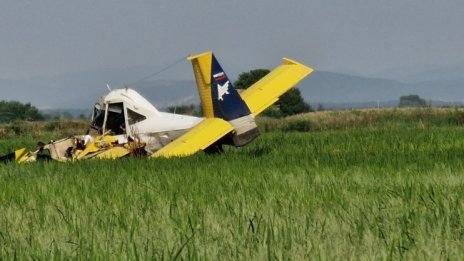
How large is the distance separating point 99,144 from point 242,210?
964cm

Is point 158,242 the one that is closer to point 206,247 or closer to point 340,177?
point 206,247

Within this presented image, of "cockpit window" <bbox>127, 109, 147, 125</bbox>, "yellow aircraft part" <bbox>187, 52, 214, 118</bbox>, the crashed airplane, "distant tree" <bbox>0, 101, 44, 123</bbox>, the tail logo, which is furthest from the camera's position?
"distant tree" <bbox>0, 101, 44, 123</bbox>

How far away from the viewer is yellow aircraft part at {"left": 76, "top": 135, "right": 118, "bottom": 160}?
1489cm

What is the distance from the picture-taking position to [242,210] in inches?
231

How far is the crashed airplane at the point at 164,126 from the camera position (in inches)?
555

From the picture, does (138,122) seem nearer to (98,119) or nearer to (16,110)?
(98,119)

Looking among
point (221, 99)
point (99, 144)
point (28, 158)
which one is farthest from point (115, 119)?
point (221, 99)

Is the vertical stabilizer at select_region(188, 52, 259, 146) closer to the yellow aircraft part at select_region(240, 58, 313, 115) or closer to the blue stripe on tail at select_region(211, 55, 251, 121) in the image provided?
the blue stripe on tail at select_region(211, 55, 251, 121)

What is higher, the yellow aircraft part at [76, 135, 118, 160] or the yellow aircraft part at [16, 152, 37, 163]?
the yellow aircraft part at [76, 135, 118, 160]

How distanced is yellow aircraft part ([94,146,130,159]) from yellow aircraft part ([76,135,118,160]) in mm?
244

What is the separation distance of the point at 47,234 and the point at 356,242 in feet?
7.56

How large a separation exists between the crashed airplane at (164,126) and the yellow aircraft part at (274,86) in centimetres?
5

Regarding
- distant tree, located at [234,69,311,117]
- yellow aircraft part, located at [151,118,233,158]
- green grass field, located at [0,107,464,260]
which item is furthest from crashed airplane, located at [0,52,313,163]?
distant tree, located at [234,69,311,117]

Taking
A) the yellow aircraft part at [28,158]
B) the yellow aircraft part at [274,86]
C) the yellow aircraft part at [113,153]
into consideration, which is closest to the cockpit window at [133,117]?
the yellow aircraft part at [113,153]
